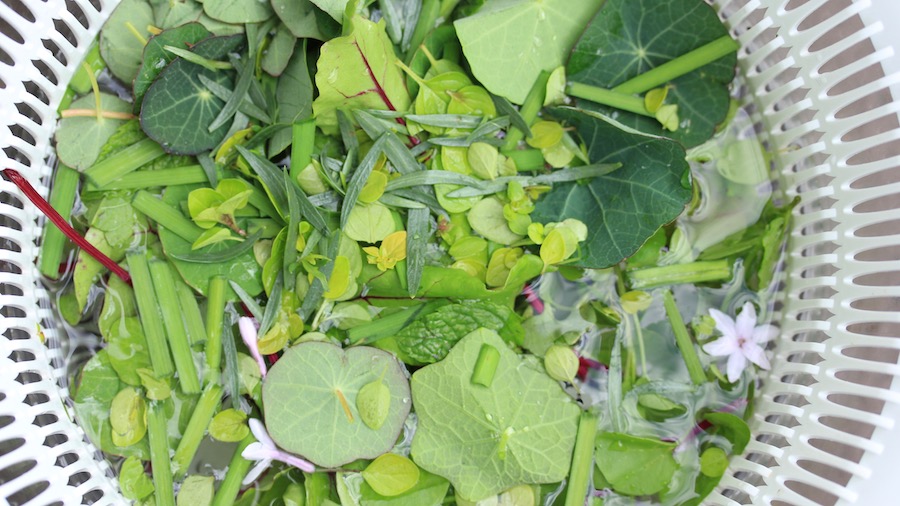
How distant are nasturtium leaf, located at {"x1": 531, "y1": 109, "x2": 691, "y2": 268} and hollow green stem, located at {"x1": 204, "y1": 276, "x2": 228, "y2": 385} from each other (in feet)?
1.61

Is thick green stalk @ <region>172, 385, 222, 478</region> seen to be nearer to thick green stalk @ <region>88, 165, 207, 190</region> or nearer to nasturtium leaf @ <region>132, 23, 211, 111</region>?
thick green stalk @ <region>88, 165, 207, 190</region>

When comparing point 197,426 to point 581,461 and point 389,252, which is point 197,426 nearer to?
point 389,252

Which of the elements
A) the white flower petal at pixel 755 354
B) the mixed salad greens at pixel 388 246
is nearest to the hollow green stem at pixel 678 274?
the mixed salad greens at pixel 388 246

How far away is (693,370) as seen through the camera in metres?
1.01

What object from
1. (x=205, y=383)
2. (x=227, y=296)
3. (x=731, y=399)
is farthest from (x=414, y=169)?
(x=731, y=399)

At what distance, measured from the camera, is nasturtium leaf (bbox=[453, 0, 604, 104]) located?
915 mm

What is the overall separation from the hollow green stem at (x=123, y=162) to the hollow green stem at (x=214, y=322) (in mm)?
212

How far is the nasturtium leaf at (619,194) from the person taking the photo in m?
0.92

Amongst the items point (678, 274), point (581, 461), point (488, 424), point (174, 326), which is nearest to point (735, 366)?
point (678, 274)

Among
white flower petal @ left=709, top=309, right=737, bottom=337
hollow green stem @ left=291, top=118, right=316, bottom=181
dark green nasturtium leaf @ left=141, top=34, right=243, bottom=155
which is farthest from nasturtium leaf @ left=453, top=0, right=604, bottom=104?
white flower petal @ left=709, top=309, right=737, bottom=337

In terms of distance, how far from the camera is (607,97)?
3.20 ft

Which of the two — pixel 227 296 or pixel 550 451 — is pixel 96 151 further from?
pixel 550 451

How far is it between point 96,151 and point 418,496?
716 mm

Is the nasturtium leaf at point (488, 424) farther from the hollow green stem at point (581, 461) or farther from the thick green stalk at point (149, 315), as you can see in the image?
the thick green stalk at point (149, 315)
